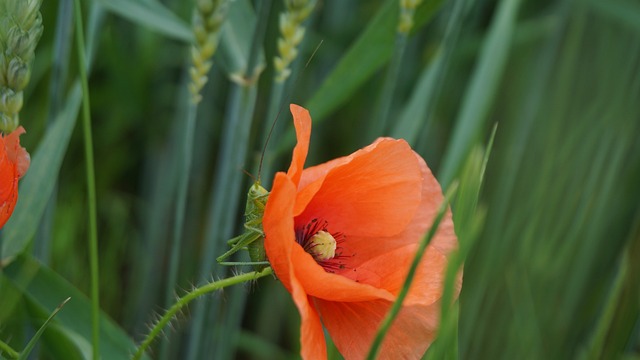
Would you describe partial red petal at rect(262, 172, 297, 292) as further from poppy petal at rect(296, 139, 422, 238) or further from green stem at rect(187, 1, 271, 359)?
green stem at rect(187, 1, 271, 359)

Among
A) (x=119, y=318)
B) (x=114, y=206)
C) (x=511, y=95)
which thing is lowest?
(x=119, y=318)

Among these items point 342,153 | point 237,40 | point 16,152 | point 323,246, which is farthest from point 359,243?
point 342,153

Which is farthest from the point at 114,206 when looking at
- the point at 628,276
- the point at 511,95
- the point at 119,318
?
the point at 628,276

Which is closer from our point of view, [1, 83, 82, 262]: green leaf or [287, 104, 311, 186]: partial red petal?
[287, 104, 311, 186]: partial red petal

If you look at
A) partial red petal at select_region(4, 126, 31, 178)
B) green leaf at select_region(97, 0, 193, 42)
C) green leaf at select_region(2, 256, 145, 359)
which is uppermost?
green leaf at select_region(97, 0, 193, 42)

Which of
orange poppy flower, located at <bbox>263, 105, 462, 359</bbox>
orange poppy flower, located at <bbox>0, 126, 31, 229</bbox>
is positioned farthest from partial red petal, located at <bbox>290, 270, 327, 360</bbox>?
orange poppy flower, located at <bbox>0, 126, 31, 229</bbox>

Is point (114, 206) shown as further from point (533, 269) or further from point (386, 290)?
point (386, 290)

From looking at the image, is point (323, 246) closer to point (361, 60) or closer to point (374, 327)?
point (374, 327)
